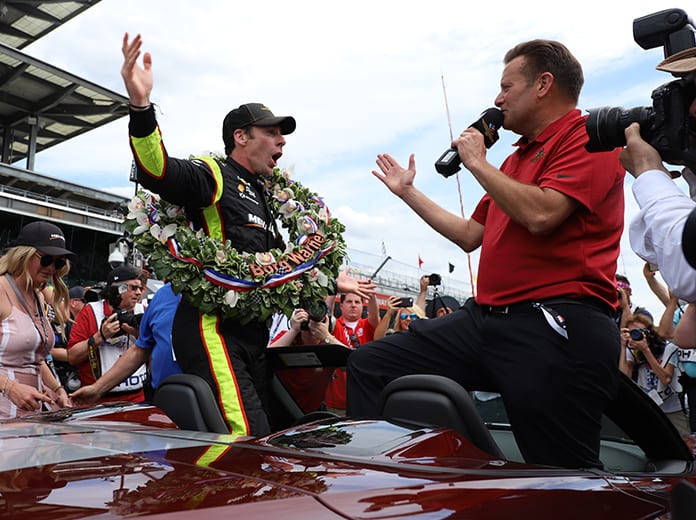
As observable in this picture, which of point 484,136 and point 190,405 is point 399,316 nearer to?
point 484,136

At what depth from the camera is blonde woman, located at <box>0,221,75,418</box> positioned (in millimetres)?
3744

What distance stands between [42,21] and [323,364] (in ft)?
101

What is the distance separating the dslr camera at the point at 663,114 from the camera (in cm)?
167

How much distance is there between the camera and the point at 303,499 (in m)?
0.94

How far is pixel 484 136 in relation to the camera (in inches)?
106

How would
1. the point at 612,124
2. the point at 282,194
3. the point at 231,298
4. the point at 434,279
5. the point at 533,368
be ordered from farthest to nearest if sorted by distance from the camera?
the point at 434,279
the point at 282,194
the point at 231,298
the point at 533,368
the point at 612,124

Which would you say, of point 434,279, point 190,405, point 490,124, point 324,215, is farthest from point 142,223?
point 434,279

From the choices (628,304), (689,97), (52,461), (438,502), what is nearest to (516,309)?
(689,97)

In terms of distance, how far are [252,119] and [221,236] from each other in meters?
0.63

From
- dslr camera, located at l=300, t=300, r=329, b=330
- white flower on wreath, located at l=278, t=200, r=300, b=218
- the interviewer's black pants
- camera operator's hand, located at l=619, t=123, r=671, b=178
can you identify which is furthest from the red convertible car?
white flower on wreath, located at l=278, t=200, r=300, b=218

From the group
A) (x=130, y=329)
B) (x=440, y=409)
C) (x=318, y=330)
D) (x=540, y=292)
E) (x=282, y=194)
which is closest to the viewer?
(x=440, y=409)

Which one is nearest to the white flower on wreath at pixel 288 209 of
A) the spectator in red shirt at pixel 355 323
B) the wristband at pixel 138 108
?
the spectator in red shirt at pixel 355 323

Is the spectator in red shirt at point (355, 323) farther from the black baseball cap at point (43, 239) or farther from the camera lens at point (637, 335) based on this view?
the camera lens at point (637, 335)

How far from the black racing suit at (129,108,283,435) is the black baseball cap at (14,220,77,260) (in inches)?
46.7
